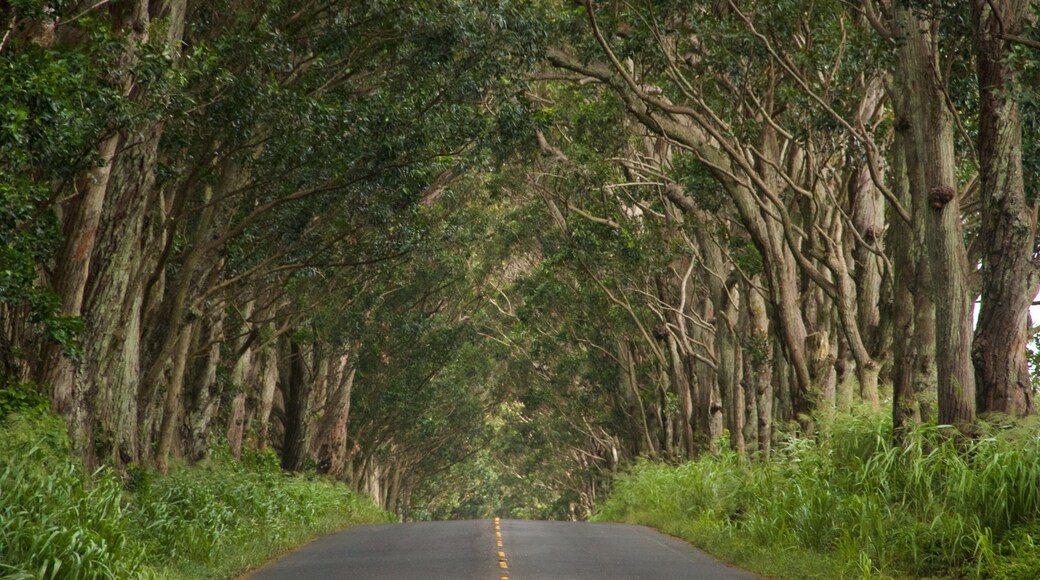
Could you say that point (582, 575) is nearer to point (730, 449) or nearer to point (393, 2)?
point (393, 2)

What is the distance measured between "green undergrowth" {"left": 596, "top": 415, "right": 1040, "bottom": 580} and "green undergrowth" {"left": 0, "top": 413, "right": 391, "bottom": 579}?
6.24m

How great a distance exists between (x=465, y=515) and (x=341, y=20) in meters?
69.1

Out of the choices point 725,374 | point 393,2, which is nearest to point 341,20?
point 393,2

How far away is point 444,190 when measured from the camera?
31219mm

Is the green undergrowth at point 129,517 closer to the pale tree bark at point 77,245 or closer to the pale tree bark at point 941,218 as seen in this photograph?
the pale tree bark at point 77,245

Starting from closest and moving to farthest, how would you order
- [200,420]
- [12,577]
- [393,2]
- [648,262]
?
1. [12,577]
2. [393,2]
3. [200,420]
4. [648,262]

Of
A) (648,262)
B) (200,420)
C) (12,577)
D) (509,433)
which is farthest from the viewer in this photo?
(509,433)

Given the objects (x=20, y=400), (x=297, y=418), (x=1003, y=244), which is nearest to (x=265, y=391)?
(x=297, y=418)

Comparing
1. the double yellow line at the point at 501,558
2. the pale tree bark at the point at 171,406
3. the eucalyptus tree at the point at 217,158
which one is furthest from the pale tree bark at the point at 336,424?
the double yellow line at the point at 501,558

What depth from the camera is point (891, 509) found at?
12430 millimetres

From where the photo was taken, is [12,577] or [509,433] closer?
[12,577]

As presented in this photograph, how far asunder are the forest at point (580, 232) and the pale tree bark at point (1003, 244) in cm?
3

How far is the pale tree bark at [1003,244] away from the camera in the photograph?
11.9 metres

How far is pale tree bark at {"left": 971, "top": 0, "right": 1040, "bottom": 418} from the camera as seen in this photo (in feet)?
38.9
